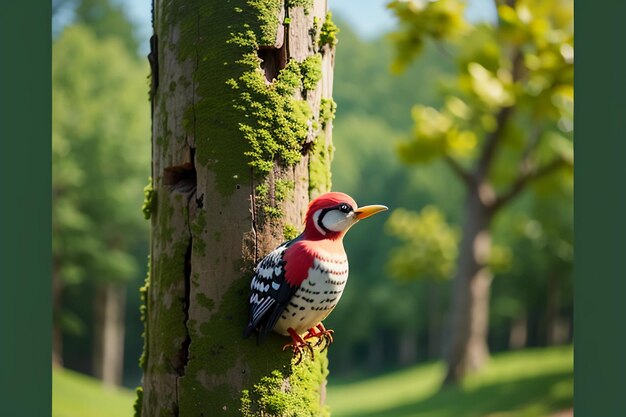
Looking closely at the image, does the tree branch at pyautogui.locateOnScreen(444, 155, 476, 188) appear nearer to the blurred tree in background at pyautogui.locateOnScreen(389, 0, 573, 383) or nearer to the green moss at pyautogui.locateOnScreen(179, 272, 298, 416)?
the blurred tree in background at pyautogui.locateOnScreen(389, 0, 573, 383)

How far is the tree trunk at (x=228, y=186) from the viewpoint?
2783 millimetres

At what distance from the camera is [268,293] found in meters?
2.66

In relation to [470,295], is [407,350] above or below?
above

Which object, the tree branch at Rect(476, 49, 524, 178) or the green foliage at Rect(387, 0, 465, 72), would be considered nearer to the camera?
the green foliage at Rect(387, 0, 465, 72)

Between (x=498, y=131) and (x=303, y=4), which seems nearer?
(x=303, y=4)

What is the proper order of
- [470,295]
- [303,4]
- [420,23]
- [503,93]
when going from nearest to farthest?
1. [303,4]
2. [420,23]
3. [503,93]
4. [470,295]

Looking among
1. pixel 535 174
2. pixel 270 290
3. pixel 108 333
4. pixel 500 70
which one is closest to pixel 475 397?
pixel 535 174

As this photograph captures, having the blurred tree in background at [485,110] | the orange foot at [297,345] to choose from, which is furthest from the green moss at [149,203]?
the blurred tree in background at [485,110]

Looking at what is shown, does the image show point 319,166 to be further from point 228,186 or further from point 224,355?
point 224,355

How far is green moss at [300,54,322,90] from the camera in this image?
294 centimetres

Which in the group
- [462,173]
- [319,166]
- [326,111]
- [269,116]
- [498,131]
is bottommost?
[319,166]

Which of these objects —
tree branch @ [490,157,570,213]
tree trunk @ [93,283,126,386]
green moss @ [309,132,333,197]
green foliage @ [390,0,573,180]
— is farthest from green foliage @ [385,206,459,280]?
green moss @ [309,132,333,197]

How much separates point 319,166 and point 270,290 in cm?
69

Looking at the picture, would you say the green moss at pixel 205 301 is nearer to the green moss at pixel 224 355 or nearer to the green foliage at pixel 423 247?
the green moss at pixel 224 355
